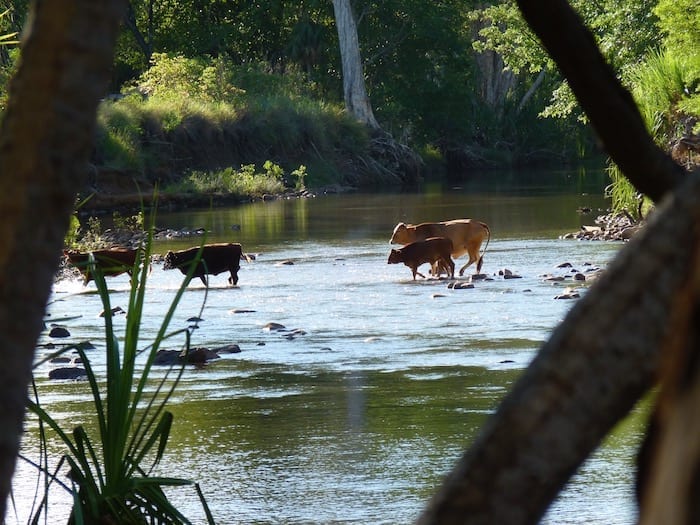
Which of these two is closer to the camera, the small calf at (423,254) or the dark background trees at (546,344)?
the dark background trees at (546,344)

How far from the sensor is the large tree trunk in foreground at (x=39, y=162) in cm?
154

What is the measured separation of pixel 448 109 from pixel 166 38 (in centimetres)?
1208

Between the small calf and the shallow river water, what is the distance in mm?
238

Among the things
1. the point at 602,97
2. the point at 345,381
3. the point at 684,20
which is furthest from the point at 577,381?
the point at 684,20

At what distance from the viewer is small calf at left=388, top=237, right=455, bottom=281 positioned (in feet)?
54.0

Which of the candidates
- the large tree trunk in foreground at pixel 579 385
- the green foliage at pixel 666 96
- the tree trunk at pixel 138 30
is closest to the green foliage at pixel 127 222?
the green foliage at pixel 666 96

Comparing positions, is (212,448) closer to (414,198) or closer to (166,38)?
(414,198)

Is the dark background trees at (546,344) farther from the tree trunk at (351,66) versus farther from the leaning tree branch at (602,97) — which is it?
the tree trunk at (351,66)

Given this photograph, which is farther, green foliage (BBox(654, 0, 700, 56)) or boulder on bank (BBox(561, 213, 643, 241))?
boulder on bank (BBox(561, 213, 643, 241))

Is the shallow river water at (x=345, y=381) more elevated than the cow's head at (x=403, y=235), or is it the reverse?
the cow's head at (x=403, y=235)

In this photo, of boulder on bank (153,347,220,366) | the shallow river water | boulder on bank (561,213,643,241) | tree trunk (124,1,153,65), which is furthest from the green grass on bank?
boulder on bank (153,347,220,366)

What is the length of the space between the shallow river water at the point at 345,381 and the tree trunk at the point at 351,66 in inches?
1145

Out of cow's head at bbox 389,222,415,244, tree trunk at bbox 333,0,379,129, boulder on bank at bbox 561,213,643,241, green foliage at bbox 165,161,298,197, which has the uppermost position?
tree trunk at bbox 333,0,379,129

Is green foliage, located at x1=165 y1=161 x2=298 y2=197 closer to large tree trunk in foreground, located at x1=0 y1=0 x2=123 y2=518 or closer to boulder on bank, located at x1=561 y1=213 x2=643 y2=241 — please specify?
boulder on bank, located at x1=561 y1=213 x2=643 y2=241
